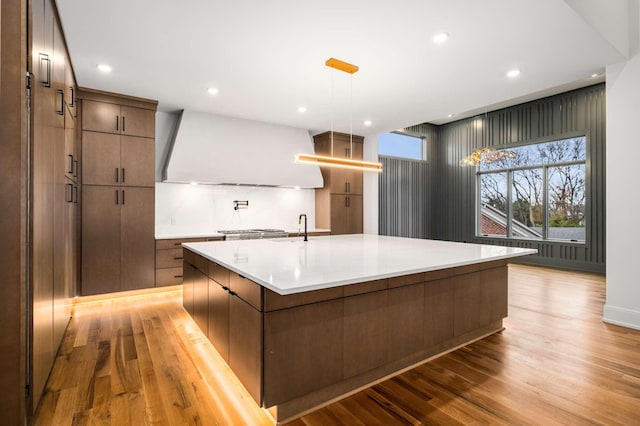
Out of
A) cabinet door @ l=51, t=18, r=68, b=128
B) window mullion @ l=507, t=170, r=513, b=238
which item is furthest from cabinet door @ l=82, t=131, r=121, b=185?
window mullion @ l=507, t=170, r=513, b=238

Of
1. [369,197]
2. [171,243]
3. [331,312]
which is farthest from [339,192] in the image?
[331,312]

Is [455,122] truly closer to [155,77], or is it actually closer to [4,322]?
[155,77]

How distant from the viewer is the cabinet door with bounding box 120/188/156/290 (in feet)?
14.6

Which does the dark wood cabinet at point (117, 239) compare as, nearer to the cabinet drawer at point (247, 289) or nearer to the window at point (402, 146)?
the cabinet drawer at point (247, 289)

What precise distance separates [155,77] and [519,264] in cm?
776

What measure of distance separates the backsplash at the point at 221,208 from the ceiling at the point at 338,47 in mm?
1480

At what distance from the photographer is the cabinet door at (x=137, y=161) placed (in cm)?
450

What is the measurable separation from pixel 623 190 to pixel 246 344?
4.03 meters

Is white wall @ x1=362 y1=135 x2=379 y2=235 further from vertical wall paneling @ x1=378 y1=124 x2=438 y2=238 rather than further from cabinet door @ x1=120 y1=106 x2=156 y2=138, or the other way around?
cabinet door @ x1=120 y1=106 x2=156 y2=138

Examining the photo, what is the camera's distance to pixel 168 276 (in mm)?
4707

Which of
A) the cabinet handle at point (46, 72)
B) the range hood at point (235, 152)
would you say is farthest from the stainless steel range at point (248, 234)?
the cabinet handle at point (46, 72)

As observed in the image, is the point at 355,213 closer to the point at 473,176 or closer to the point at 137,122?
the point at 473,176

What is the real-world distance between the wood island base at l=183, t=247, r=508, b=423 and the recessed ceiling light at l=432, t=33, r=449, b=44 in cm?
201

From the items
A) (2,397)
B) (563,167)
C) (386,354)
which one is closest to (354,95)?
(386,354)
